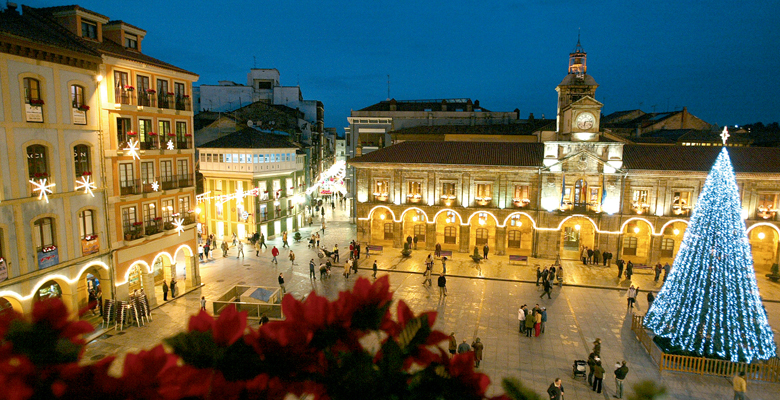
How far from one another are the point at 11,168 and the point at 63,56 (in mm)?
5348

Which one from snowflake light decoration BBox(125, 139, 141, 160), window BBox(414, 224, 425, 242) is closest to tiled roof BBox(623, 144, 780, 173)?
window BBox(414, 224, 425, 242)

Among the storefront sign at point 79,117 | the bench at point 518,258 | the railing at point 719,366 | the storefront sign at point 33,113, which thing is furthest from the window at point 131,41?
the railing at point 719,366

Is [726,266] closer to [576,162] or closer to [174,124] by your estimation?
[576,162]

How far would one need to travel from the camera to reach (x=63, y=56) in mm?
19844

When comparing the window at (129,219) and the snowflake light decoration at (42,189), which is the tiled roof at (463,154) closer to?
the window at (129,219)

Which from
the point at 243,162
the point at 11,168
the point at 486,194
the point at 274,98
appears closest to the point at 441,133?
the point at 486,194

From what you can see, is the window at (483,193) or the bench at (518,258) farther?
the window at (483,193)

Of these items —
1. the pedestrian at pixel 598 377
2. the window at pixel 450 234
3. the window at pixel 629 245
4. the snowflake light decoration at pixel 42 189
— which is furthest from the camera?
the window at pixel 450 234

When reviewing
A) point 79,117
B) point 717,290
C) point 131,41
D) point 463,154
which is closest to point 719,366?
point 717,290

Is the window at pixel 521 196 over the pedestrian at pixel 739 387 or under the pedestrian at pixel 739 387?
over

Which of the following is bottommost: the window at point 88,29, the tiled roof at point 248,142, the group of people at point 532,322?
the group of people at point 532,322

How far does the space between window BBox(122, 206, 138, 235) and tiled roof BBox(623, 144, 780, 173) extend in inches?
1357

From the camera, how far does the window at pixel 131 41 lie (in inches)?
1035

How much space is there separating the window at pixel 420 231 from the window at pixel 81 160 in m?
26.0
